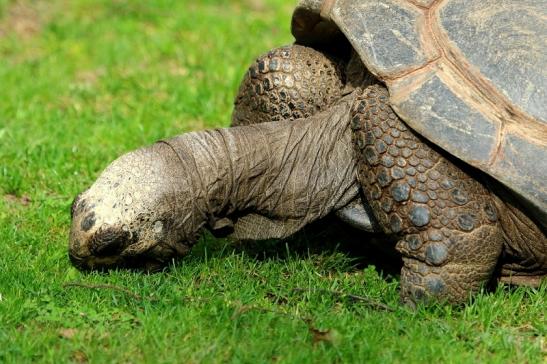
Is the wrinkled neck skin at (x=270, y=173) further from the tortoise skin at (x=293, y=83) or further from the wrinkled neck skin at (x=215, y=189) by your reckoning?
the tortoise skin at (x=293, y=83)

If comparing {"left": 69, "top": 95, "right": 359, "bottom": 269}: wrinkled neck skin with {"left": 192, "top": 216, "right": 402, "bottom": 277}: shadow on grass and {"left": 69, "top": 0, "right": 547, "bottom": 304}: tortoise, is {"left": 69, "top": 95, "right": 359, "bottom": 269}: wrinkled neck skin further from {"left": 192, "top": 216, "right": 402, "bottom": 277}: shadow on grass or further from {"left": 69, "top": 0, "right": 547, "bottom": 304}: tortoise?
{"left": 192, "top": 216, "right": 402, "bottom": 277}: shadow on grass

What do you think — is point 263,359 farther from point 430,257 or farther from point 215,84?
point 215,84

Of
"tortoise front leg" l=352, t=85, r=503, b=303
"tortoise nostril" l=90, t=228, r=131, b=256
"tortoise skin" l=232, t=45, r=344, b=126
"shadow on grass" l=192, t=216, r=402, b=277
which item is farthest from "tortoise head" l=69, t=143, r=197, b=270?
"tortoise front leg" l=352, t=85, r=503, b=303

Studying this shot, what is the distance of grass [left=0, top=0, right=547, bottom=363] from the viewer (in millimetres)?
4512

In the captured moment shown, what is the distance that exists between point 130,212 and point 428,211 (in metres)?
1.52

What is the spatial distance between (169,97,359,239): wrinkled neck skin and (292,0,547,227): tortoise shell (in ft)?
2.00

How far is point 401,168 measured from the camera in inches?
194

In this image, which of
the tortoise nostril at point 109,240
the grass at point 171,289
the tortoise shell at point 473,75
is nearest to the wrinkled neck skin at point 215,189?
the tortoise nostril at point 109,240

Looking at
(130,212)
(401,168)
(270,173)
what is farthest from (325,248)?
(130,212)

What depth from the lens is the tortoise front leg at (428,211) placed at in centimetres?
489

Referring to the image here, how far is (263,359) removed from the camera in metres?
4.40

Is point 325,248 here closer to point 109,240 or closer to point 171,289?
point 171,289

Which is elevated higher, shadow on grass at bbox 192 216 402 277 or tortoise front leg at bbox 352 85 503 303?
tortoise front leg at bbox 352 85 503 303

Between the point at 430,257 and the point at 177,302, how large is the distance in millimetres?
1305
